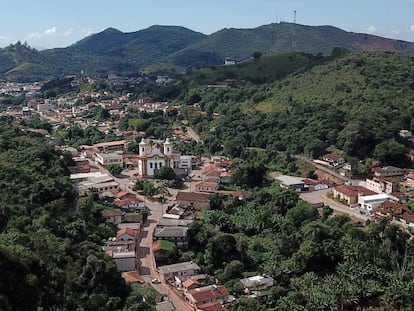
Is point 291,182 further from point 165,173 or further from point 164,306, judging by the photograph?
point 164,306

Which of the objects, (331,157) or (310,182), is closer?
(310,182)

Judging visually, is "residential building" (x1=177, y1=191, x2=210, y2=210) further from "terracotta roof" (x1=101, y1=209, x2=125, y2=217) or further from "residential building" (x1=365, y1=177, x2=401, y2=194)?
"residential building" (x1=365, y1=177, x2=401, y2=194)

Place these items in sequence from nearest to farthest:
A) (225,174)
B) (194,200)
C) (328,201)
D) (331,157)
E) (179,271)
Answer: (179,271) → (194,200) → (328,201) → (225,174) → (331,157)

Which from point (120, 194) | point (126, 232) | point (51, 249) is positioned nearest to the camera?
point (51, 249)

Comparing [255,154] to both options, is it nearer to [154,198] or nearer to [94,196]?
[154,198]

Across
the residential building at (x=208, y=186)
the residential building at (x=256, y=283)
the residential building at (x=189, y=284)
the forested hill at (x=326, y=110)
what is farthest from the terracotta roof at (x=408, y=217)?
the residential building at (x=189, y=284)

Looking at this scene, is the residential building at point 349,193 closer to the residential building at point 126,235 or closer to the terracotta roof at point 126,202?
the terracotta roof at point 126,202

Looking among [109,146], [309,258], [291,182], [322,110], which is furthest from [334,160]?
[109,146]
